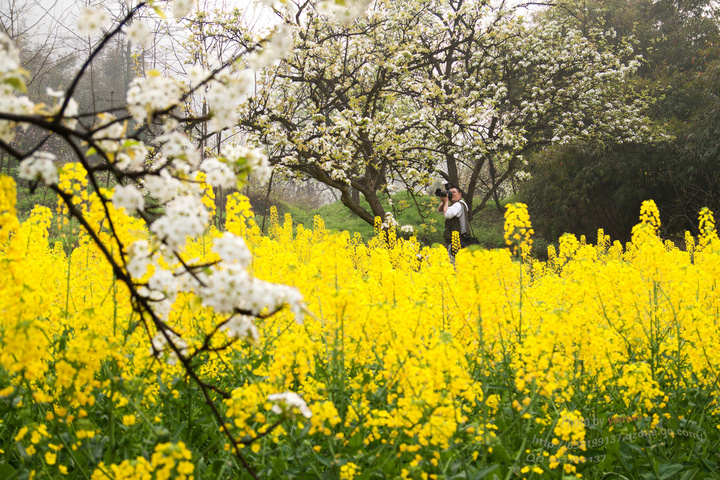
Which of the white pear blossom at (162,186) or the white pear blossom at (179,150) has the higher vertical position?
the white pear blossom at (179,150)

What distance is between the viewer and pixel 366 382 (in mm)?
2734

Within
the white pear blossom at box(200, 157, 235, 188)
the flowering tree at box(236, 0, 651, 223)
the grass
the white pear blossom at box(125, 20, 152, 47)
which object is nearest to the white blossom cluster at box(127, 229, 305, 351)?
the white pear blossom at box(200, 157, 235, 188)

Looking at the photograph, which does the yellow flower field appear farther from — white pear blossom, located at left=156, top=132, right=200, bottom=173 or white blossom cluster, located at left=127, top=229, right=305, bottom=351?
white pear blossom, located at left=156, top=132, right=200, bottom=173

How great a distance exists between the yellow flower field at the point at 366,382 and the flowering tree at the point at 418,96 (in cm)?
611

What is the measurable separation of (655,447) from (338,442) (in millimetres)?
1909

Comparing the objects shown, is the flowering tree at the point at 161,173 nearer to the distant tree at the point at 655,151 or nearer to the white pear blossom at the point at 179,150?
the white pear blossom at the point at 179,150

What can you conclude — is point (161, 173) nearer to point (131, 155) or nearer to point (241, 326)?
point (131, 155)

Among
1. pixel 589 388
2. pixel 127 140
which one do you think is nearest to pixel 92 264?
pixel 127 140

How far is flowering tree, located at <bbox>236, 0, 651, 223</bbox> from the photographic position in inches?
393

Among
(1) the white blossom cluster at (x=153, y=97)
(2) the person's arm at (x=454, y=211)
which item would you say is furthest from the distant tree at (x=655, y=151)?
(1) the white blossom cluster at (x=153, y=97)

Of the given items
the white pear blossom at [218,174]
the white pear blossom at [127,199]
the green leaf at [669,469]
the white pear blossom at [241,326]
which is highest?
the white pear blossom at [218,174]

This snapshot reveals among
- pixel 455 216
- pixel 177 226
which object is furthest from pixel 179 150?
pixel 455 216

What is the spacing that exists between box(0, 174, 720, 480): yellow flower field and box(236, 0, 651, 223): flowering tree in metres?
6.11

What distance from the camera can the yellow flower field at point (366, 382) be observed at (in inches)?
78.5
